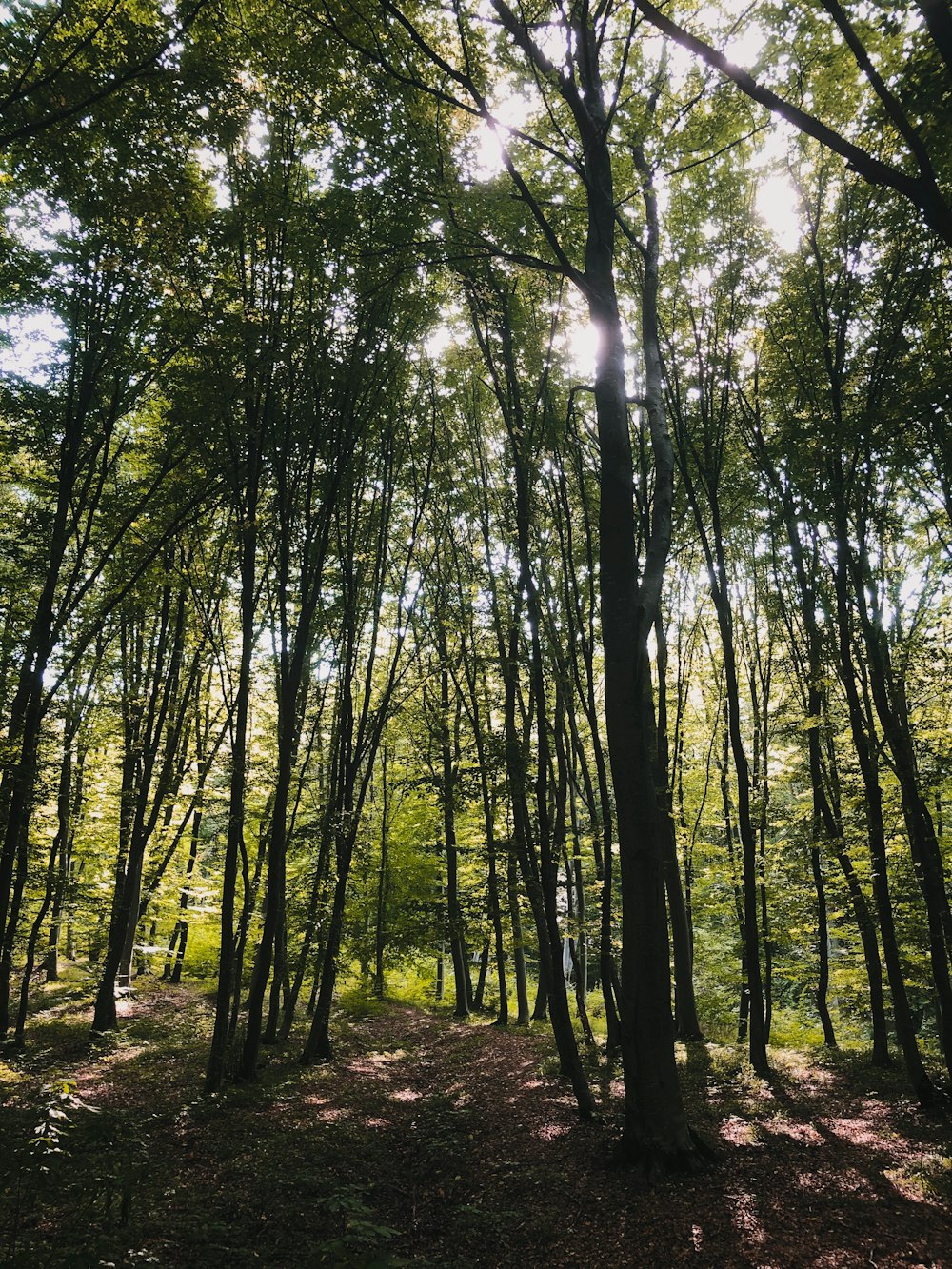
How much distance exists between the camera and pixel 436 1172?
607 centimetres

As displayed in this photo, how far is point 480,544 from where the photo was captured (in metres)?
13.1

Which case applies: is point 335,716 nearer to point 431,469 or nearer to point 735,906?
point 431,469

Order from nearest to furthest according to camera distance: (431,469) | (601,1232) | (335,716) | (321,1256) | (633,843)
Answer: (321,1256)
(601,1232)
(633,843)
(431,469)
(335,716)

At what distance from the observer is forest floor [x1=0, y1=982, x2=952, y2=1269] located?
4262 mm

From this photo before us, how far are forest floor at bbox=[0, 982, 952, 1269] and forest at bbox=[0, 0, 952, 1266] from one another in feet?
0.20

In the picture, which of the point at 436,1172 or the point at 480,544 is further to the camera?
the point at 480,544

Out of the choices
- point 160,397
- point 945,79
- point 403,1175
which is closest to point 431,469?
point 160,397

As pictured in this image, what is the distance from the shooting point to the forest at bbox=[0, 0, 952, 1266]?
16.4ft

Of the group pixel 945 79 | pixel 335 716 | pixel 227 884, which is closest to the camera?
pixel 945 79

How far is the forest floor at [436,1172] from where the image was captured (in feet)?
14.0

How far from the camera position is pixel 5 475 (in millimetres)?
10773

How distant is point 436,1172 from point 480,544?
982 cm

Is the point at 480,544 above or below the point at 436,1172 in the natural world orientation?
above

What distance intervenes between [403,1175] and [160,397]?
440 inches
